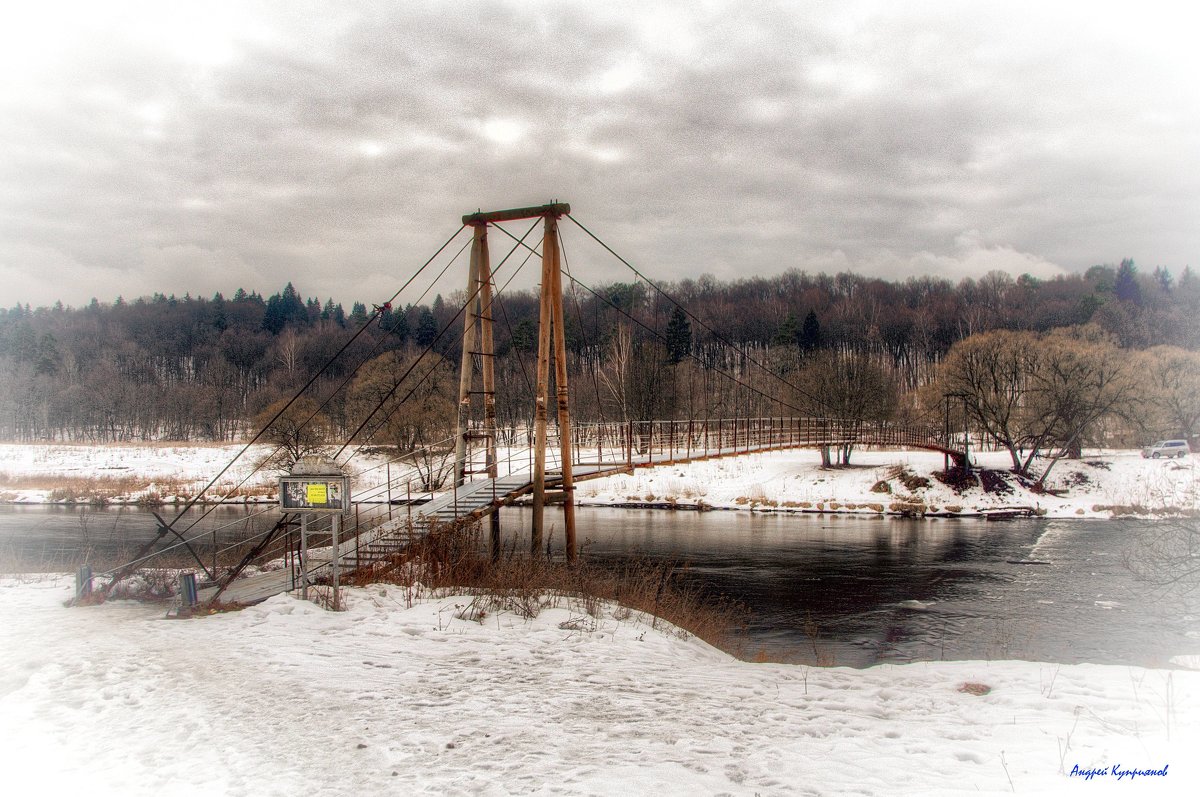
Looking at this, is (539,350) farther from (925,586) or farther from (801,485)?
(801,485)

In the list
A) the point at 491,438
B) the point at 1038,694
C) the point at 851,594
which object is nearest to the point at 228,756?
the point at 1038,694

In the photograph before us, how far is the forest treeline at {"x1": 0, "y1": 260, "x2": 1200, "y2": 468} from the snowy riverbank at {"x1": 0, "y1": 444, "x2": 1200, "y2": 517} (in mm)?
2561

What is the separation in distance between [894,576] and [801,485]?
1851 centimetres

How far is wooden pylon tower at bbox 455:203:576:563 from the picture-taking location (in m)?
15.1

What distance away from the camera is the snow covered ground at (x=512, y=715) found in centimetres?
493

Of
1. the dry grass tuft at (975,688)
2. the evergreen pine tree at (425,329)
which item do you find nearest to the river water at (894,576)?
the dry grass tuft at (975,688)

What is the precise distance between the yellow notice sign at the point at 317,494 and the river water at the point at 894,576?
6702 mm

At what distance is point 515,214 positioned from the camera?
15945mm

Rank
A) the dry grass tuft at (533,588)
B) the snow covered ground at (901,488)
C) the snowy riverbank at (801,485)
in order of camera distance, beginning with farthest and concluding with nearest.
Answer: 1. the snowy riverbank at (801,485)
2. the snow covered ground at (901,488)
3. the dry grass tuft at (533,588)

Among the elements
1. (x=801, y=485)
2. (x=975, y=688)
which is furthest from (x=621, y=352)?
(x=975, y=688)

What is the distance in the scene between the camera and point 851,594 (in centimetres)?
1695

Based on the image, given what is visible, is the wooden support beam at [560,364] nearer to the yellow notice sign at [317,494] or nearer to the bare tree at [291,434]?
the yellow notice sign at [317,494]

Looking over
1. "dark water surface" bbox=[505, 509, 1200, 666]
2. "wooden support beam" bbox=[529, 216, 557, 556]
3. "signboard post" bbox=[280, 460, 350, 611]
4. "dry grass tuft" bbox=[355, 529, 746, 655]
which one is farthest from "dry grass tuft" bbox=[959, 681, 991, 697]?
"wooden support beam" bbox=[529, 216, 557, 556]

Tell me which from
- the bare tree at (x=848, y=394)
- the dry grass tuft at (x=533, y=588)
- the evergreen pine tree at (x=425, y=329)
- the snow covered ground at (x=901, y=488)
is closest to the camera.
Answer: the dry grass tuft at (x=533, y=588)
